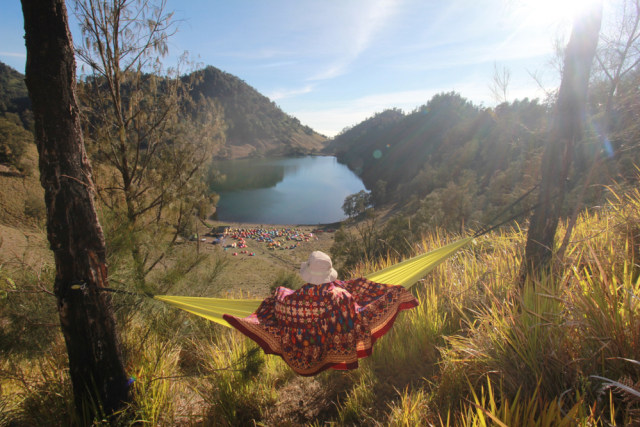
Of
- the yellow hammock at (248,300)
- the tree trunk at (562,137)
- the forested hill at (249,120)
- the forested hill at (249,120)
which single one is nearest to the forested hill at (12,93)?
the yellow hammock at (248,300)

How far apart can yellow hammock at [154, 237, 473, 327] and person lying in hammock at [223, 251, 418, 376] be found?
5.3 inches

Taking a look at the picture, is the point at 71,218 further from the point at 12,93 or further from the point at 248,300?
the point at 12,93

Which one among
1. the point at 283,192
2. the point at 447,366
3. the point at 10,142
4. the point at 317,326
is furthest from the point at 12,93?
the point at 447,366

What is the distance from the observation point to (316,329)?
1500 millimetres

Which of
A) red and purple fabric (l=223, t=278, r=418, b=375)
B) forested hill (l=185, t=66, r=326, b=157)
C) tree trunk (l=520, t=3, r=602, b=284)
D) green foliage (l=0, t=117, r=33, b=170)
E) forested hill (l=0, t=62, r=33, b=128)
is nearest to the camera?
red and purple fabric (l=223, t=278, r=418, b=375)

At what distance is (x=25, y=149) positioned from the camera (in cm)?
1349

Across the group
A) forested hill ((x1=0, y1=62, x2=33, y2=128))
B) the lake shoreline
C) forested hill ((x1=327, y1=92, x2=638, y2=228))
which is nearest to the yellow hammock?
forested hill ((x1=327, y1=92, x2=638, y2=228))

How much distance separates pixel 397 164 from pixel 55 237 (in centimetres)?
4494

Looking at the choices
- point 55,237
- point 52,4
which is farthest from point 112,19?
point 55,237

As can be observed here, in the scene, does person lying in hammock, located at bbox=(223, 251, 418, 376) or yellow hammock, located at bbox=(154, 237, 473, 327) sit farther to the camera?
yellow hammock, located at bbox=(154, 237, 473, 327)

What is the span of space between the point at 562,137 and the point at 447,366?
4.68ft

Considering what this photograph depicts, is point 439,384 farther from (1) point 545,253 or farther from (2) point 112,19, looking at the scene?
(2) point 112,19

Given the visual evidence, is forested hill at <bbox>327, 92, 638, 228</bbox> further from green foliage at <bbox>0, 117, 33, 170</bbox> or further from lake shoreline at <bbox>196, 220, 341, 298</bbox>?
green foliage at <bbox>0, 117, 33, 170</bbox>

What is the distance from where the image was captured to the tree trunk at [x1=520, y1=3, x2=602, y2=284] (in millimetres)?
1589
